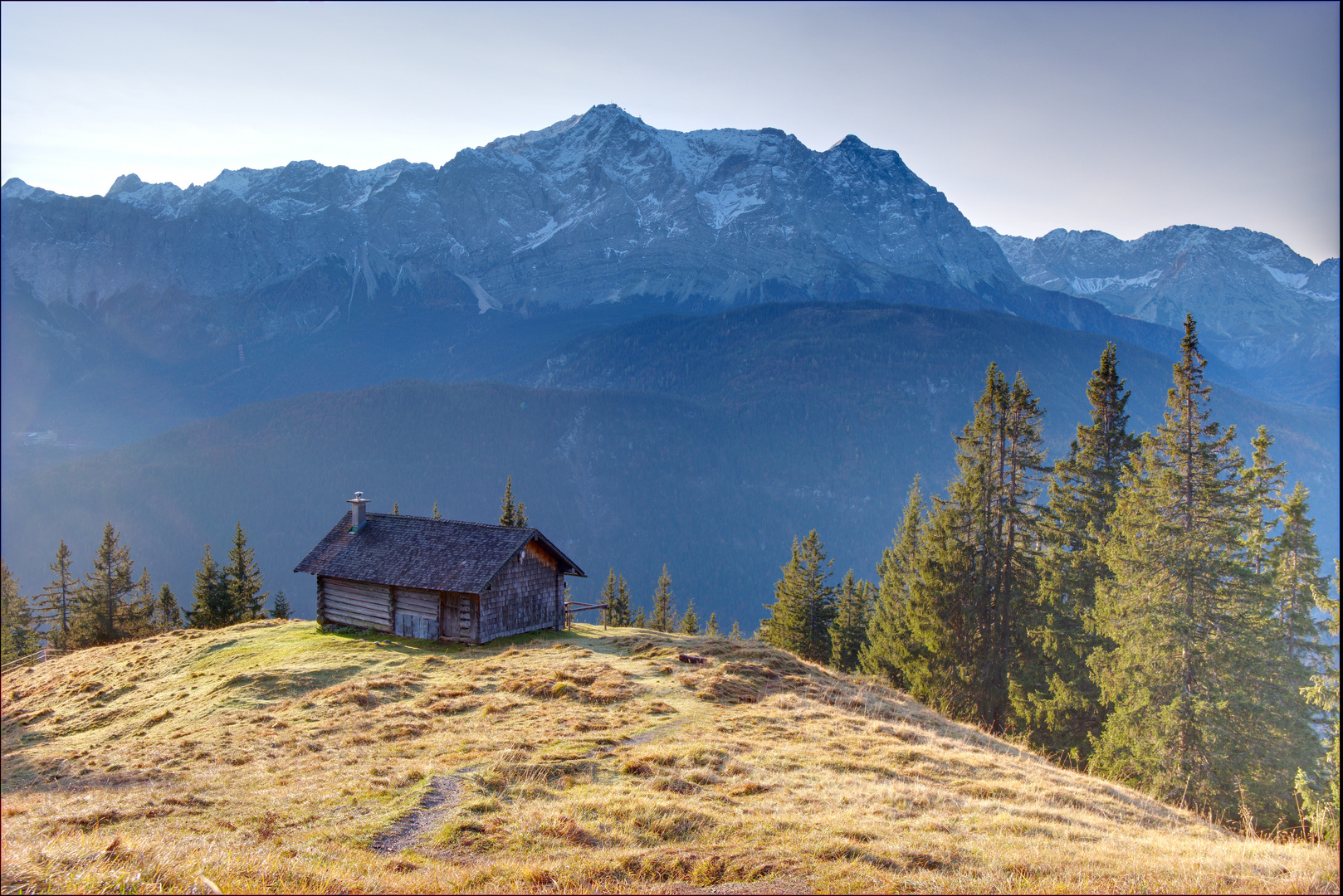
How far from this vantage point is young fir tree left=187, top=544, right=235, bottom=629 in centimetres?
5350

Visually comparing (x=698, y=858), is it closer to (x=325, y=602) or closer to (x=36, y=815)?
(x=36, y=815)

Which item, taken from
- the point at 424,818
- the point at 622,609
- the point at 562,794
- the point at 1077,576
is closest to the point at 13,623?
the point at 622,609

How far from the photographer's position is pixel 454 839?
11812mm

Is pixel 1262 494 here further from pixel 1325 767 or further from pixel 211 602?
pixel 211 602

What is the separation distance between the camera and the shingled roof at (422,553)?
1321 inches

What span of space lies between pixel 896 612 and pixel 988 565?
31.8 ft

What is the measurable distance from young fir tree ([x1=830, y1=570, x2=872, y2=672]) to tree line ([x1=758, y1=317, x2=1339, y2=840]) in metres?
15.3

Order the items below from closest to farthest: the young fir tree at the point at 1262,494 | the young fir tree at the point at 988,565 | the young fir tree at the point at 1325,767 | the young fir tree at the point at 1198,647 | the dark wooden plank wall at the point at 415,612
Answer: the young fir tree at the point at 1325,767, the young fir tree at the point at 1198,647, the young fir tree at the point at 1262,494, the young fir tree at the point at 988,565, the dark wooden plank wall at the point at 415,612

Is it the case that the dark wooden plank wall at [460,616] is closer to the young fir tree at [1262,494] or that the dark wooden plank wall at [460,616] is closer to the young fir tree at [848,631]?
the young fir tree at [848,631]

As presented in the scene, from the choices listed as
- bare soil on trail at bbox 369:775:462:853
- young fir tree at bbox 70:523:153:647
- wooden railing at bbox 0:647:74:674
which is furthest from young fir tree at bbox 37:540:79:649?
bare soil on trail at bbox 369:775:462:853

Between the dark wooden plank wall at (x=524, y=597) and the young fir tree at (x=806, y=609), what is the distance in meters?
22.2

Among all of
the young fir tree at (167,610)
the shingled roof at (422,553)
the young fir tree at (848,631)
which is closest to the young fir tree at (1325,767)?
the shingled roof at (422,553)

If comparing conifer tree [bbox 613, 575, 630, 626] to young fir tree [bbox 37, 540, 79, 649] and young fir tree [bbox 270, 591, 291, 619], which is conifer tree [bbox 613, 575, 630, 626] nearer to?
young fir tree [bbox 270, 591, 291, 619]

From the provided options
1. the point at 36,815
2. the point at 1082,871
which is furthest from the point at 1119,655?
the point at 36,815
